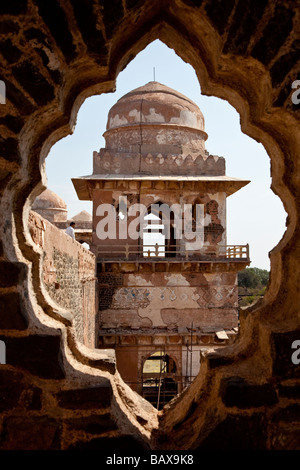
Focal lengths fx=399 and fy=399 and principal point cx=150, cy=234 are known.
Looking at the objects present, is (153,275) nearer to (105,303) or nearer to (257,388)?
(105,303)

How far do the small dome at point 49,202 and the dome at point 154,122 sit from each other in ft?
30.9

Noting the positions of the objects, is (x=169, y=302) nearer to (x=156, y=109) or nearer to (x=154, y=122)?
(x=154, y=122)

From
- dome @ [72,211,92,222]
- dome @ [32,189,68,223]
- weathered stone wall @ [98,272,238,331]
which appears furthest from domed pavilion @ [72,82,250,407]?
dome @ [72,211,92,222]

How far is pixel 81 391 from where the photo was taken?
1.63 metres

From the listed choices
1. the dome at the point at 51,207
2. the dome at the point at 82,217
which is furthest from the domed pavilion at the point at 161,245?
the dome at the point at 82,217

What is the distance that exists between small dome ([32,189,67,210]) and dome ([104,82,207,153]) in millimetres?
9415

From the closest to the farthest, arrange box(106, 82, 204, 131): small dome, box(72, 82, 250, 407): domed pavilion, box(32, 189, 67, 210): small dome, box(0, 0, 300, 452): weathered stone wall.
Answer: box(0, 0, 300, 452): weathered stone wall → box(72, 82, 250, 407): domed pavilion → box(106, 82, 204, 131): small dome → box(32, 189, 67, 210): small dome

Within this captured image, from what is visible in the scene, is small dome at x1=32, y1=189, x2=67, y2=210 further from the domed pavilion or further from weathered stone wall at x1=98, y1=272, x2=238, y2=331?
weathered stone wall at x1=98, y1=272, x2=238, y2=331

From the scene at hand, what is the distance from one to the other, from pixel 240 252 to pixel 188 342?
3.06 metres

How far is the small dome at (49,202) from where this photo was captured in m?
22.1

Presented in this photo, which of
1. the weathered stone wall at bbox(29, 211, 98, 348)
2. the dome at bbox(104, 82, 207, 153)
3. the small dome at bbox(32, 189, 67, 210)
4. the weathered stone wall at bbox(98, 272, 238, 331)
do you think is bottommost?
the weathered stone wall at bbox(98, 272, 238, 331)

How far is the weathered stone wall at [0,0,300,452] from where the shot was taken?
1567mm

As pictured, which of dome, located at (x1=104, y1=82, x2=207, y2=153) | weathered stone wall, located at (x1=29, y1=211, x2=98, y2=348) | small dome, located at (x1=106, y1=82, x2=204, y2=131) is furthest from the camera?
small dome, located at (x1=106, y1=82, x2=204, y2=131)

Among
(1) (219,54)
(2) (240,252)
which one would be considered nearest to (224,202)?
(2) (240,252)
